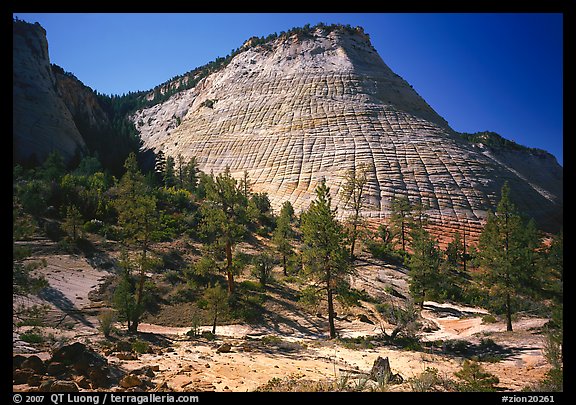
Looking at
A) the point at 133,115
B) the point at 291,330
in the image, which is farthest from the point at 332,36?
the point at 291,330

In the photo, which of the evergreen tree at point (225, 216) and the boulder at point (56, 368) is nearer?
the boulder at point (56, 368)

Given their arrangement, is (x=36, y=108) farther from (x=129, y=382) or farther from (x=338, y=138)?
(x=129, y=382)

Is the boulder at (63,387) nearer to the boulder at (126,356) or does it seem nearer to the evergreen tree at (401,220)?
the boulder at (126,356)

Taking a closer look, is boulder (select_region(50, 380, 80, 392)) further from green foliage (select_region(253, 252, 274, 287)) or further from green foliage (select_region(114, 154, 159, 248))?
green foliage (select_region(253, 252, 274, 287))

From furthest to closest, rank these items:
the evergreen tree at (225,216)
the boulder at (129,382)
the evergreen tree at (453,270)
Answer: the evergreen tree at (453,270), the evergreen tree at (225,216), the boulder at (129,382)

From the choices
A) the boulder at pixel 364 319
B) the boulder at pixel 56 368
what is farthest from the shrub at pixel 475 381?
the boulder at pixel 56 368

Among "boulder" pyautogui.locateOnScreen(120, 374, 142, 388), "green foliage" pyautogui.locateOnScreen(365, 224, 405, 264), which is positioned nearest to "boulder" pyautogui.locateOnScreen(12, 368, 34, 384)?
"boulder" pyautogui.locateOnScreen(120, 374, 142, 388)

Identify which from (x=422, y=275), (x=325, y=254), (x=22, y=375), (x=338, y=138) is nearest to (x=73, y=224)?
(x=325, y=254)
